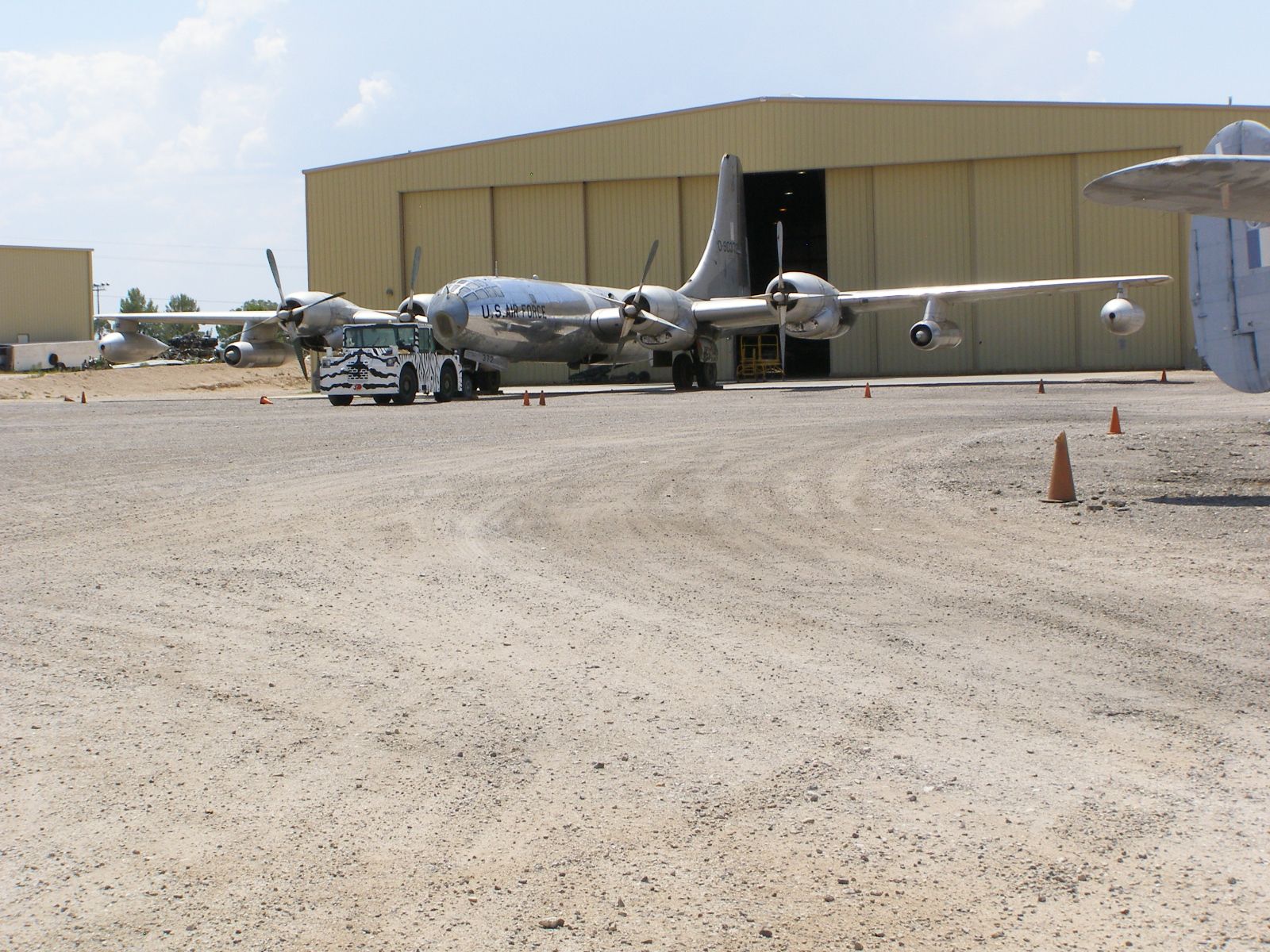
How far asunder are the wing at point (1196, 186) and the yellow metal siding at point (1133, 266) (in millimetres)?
33763

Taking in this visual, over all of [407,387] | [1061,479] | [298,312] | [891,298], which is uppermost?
[298,312]

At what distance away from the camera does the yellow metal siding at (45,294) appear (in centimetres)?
7281

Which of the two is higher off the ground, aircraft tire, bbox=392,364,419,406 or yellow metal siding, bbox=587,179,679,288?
yellow metal siding, bbox=587,179,679,288

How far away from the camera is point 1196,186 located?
9.45 m

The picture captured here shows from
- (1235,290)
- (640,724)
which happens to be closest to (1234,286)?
(1235,290)

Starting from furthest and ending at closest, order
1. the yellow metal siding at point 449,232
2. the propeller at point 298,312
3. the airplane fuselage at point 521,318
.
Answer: the yellow metal siding at point 449,232 < the propeller at point 298,312 < the airplane fuselage at point 521,318

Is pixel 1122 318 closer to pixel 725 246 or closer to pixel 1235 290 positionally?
pixel 725 246

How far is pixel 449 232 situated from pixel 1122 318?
993 inches

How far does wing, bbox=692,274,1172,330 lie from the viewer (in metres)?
33.5

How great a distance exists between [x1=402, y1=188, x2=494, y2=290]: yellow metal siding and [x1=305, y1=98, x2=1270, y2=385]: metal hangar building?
67 millimetres

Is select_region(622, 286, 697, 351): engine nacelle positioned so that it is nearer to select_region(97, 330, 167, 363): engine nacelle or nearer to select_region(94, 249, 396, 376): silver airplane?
select_region(94, 249, 396, 376): silver airplane

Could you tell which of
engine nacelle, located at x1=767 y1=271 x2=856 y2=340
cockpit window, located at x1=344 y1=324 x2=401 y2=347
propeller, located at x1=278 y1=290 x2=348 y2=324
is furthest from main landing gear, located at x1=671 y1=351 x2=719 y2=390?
cockpit window, located at x1=344 y1=324 x2=401 y2=347

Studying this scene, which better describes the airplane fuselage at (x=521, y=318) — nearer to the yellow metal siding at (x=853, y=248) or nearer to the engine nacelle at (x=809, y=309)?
the engine nacelle at (x=809, y=309)

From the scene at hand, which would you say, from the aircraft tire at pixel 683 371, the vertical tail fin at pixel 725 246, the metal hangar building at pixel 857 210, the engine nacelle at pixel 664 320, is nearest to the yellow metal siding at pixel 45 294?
the metal hangar building at pixel 857 210
